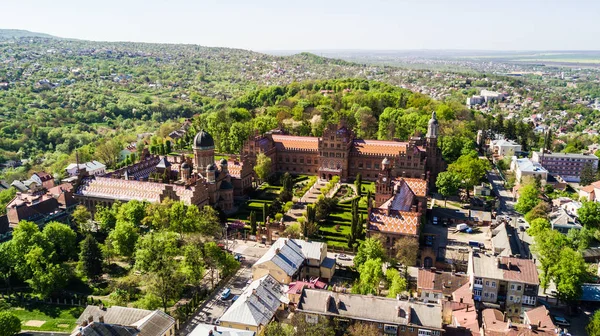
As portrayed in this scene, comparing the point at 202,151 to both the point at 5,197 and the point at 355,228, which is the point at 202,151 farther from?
the point at 5,197

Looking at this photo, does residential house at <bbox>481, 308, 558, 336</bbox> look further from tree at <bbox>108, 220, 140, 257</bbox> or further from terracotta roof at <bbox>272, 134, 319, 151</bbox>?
terracotta roof at <bbox>272, 134, 319, 151</bbox>

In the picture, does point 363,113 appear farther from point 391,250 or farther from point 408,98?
point 391,250

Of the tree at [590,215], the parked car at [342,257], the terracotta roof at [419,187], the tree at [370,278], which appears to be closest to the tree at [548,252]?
the tree at [590,215]

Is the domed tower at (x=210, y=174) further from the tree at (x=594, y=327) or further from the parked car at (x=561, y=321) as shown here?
the tree at (x=594, y=327)

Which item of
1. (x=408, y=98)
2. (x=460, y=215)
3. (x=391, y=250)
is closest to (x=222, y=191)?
(x=391, y=250)

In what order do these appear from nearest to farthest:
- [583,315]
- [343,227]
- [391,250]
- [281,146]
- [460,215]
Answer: [583,315] → [391,250] → [343,227] → [460,215] → [281,146]

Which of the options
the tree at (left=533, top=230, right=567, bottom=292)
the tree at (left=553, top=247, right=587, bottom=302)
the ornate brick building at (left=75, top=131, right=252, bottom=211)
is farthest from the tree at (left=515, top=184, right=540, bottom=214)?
the ornate brick building at (left=75, top=131, right=252, bottom=211)
